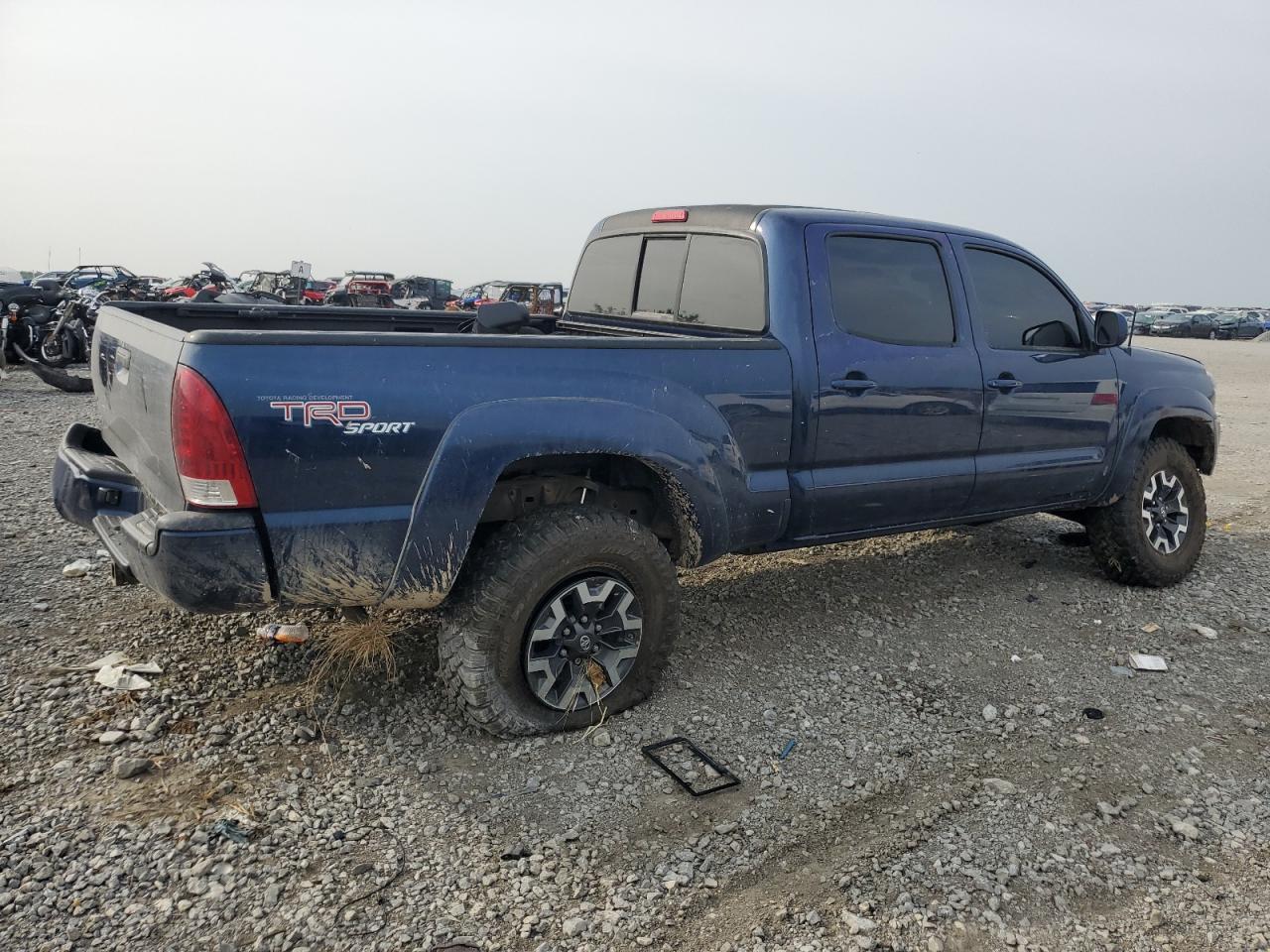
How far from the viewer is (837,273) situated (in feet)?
13.3

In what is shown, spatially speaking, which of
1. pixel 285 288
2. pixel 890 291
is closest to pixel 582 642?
pixel 890 291

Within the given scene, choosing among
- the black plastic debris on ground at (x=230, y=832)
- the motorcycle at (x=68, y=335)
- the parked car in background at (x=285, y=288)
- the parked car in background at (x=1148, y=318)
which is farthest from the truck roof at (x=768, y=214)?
the parked car in background at (x=1148, y=318)

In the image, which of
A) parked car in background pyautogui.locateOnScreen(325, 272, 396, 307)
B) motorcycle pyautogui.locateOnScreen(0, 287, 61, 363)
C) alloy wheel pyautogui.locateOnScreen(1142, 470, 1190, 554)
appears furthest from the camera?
parked car in background pyautogui.locateOnScreen(325, 272, 396, 307)

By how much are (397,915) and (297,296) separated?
22.9m

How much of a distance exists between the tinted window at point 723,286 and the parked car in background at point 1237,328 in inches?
1910

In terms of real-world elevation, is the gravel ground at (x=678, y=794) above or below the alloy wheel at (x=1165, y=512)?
below

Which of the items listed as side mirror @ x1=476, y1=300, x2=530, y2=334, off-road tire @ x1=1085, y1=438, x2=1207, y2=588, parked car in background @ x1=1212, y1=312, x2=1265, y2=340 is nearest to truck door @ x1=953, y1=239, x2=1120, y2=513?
off-road tire @ x1=1085, y1=438, x2=1207, y2=588

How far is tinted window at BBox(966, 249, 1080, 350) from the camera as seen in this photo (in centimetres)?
458

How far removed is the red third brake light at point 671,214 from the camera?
4.48m

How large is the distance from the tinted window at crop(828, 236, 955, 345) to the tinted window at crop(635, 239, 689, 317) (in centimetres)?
76

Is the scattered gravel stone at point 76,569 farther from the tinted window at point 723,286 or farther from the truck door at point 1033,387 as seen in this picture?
the truck door at point 1033,387

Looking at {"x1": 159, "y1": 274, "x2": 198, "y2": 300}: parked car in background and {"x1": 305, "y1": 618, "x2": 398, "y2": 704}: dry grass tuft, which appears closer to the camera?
{"x1": 305, "y1": 618, "x2": 398, "y2": 704}: dry grass tuft

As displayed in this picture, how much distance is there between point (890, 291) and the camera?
166 inches

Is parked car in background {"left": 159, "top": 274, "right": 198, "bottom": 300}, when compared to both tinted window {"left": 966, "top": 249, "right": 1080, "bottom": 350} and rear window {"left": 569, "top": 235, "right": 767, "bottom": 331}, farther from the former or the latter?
tinted window {"left": 966, "top": 249, "right": 1080, "bottom": 350}
